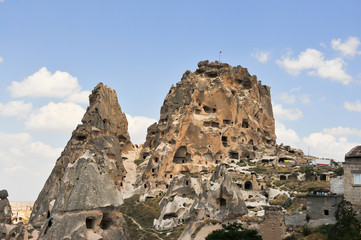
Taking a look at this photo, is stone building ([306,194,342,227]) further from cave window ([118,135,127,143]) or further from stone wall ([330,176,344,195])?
cave window ([118,135,127,143])

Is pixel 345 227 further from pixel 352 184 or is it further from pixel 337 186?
pixel 337 186

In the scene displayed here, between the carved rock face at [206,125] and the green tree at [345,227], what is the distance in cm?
3930

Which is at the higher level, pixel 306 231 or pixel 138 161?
pixel 138 161

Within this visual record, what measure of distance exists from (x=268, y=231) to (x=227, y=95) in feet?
164

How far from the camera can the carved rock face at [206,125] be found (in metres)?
69.2

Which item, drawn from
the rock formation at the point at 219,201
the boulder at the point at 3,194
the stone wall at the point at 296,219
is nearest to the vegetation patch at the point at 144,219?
the rock formation at the point at 219,201

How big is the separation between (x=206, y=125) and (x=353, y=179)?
46510 mm

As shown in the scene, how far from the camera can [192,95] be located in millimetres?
75938

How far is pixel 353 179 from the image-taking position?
28.2 meters

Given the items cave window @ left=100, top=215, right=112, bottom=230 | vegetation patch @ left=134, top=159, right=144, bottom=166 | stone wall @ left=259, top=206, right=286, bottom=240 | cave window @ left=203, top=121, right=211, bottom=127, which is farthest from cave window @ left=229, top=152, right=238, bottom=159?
cave window @ left=100, top=215, right=112, bottom=230

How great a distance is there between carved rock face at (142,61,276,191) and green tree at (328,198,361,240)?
129 ft

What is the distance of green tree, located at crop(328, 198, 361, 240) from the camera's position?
24.8 meters

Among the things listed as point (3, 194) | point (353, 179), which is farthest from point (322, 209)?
point (3, 194)

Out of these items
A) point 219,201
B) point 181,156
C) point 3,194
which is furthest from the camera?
point 181,156
